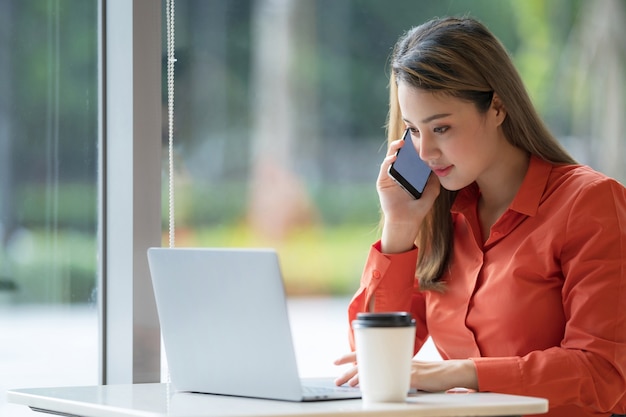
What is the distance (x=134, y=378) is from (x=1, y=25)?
0.70 metres

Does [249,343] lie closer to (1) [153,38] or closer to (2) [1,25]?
(1) [153,38]

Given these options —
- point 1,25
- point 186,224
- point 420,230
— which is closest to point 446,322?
point 420,230

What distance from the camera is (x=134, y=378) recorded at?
180cm

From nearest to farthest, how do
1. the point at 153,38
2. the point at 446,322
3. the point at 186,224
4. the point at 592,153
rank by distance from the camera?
the point at 446,322
the point at 153,38
the point at 186,224
the point at 592,153

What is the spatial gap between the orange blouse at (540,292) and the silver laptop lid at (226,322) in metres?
0.32

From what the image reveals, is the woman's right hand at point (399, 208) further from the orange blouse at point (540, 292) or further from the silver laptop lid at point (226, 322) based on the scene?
the silver laptop lid at point (226, 322)

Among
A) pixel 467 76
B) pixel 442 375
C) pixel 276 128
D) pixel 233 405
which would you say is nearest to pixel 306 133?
pixel 276 128

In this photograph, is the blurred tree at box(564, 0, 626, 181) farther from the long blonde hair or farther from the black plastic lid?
the black plastic lid

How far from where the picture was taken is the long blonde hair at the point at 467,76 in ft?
5.22

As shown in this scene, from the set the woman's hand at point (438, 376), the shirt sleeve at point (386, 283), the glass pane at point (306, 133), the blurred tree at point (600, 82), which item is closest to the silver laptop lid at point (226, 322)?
the woman's hand at point (438, 376)

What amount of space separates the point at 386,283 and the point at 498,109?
1.16 feet

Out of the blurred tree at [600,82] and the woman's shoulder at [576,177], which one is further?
the blurred tree at [600,82]

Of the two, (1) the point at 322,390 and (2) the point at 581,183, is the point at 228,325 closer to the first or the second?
(1) the point at 322,390

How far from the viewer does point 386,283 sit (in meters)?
1.67
